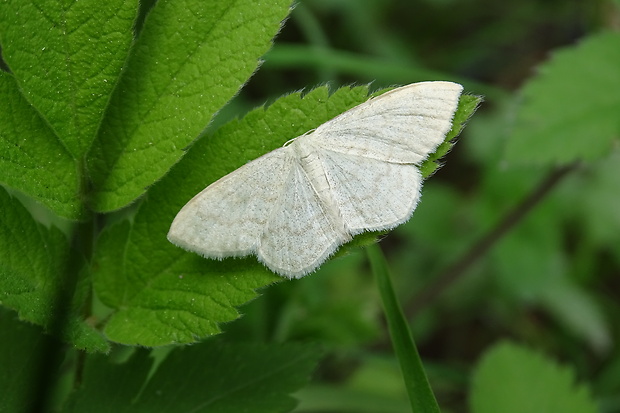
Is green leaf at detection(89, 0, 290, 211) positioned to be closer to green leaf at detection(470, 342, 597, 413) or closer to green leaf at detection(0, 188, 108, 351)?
green leaf at detection(0, 188, 108, 351)

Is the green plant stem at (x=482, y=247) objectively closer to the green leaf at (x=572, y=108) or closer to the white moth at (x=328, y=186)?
the green leaf at (x=572, y=108)

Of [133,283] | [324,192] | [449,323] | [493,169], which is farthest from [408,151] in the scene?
[449,323]

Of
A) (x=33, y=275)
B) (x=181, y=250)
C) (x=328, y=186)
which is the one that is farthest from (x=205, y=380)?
(x=328, y=186)

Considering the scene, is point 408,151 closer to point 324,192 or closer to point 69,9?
point 324,192

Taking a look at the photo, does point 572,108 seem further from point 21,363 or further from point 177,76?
point 21,363

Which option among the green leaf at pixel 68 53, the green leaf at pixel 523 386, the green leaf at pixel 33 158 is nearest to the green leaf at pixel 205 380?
the green leaf at pixel 33 158
